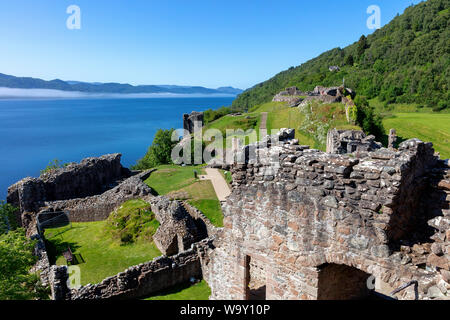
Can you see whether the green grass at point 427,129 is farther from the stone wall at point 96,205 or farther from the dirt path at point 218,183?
the stone wall at point 96,205

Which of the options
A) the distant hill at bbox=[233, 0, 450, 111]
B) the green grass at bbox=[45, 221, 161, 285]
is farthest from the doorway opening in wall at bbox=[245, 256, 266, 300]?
the distant hill at bbox=[233, 0, 450, 111]

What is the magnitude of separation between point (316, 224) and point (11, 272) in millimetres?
13142

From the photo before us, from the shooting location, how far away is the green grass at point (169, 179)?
2755 centimetres

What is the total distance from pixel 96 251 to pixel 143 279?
6.33 metres

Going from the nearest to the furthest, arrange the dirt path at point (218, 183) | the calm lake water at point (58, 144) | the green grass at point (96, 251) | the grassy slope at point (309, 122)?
the green grass at point (96, 251) → the dirt path at point (218, 183) → the grassy slope at point (309, 122) → the calm lake water at point (58, 144)

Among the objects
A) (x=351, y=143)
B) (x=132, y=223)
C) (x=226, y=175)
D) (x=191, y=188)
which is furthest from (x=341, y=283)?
(x=226, y=175)

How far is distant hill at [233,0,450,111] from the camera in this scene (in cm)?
6000

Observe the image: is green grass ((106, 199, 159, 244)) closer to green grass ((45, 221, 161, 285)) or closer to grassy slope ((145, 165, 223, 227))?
green grass ((45, 221, 161, 285))

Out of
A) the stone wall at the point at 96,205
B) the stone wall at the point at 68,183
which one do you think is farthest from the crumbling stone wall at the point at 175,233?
the stone wall at the point at 68,183

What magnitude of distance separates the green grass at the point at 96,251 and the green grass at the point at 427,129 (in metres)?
27.9

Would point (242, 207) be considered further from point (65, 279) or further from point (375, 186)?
point (65, 279)

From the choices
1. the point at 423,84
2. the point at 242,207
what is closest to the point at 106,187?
the point at 242,207

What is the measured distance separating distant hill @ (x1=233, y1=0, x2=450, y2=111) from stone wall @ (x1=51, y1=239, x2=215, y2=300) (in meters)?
53.5

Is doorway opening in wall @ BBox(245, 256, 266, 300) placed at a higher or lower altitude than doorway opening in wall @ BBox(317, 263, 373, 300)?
lower
